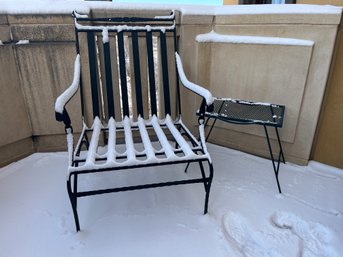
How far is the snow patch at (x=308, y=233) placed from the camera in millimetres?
1312

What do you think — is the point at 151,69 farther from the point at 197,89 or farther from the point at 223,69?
the point at 223,69

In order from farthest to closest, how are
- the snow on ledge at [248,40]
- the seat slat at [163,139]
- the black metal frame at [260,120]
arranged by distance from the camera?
1. the snow on ledge at [248,40]
2. the black metal frame at [260,120]
3. the seat slat at [163,139]

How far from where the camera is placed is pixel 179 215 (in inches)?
60.5

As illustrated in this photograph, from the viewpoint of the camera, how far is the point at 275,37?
6.01 feet

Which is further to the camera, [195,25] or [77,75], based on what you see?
[195,25]

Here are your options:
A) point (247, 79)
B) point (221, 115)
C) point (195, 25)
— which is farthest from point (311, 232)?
point (195, 25)

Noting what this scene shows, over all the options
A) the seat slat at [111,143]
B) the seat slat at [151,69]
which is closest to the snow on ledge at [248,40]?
the seat slat at [151,69]

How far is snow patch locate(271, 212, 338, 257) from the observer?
1312mm

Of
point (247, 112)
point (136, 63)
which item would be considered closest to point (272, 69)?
point (247, 112)

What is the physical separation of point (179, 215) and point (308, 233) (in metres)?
0.67

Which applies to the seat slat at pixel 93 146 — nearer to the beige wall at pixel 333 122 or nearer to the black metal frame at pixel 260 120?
the black metal frame at pixel 260 120

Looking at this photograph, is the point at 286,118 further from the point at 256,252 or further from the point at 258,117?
the point at 256,252

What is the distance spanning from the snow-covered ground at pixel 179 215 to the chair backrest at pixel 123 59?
50cm

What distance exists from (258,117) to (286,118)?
1.09ft
